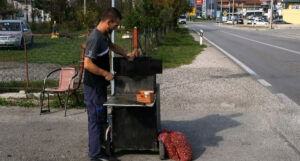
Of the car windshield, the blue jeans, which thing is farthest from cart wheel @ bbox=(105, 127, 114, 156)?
the car windshield

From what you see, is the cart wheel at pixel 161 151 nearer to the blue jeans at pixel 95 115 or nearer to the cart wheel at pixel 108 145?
the cart wheel at pixel 108 145

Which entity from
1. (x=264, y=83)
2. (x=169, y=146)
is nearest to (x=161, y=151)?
(x=169, y=146)

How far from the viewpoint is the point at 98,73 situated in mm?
5262

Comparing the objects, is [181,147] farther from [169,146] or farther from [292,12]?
[292,12]

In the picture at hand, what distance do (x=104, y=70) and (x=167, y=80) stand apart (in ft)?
23.1

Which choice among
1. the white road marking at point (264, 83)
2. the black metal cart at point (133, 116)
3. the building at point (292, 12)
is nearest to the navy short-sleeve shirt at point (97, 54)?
the black metal cart at point (133, 116)

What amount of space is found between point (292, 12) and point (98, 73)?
87608 millimetres

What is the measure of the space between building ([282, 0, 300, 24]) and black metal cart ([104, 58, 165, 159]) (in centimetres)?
8435

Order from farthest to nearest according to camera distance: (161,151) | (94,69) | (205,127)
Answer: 1. (205,127)
2. (161,151)
3. (94,69)

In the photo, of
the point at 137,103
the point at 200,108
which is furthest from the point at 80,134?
the point at 200,108

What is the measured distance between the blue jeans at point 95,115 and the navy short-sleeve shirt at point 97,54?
3.5 inches

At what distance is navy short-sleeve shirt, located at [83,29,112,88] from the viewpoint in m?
5.22

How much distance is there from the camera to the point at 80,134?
22.6 feet

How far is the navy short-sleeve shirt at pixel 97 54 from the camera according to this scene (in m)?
5.22
